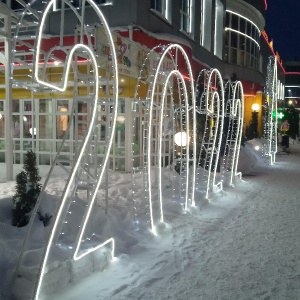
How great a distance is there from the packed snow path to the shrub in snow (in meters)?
1.39

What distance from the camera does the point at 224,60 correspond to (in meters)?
27.8

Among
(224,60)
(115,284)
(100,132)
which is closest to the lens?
(115,284)

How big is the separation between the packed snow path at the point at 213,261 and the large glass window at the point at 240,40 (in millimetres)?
21179

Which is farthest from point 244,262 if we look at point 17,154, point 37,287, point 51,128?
point 17,154

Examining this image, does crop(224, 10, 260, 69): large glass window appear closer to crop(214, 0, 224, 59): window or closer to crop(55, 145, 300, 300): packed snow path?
crop(214, 0, 224, 59): window

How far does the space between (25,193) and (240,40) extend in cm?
2615

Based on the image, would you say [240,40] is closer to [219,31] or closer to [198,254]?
[219,31]

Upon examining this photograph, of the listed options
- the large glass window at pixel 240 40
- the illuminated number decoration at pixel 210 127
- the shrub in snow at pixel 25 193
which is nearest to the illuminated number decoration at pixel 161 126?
the illuminated number decoration at pixel 210 127

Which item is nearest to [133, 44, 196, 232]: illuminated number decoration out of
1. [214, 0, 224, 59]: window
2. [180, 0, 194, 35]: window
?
[180, 0, 194, 35]: window

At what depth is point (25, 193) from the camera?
5.79 m

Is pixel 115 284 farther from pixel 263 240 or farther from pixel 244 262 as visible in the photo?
pixel 263 240

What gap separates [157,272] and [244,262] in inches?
46.5

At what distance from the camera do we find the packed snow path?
4527mm

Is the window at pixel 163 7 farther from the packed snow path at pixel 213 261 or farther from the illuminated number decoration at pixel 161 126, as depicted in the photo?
the packed snow path at pixel 213 261
